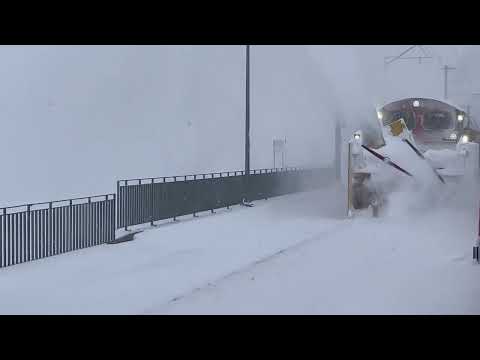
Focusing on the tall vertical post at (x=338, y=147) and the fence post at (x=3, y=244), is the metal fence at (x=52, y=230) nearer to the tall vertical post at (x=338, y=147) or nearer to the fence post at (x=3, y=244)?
the fence post at (x=3, y=244)

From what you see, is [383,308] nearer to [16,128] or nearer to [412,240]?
[412,240]

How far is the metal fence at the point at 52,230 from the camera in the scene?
11078 millimetres

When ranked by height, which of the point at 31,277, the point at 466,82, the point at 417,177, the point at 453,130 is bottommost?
the point at 31,277

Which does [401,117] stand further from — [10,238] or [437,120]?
[10,238]

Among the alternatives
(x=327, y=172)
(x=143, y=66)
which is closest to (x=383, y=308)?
(x=327, y=172)

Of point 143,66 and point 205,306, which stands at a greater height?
point 143,66

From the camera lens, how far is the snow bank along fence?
15414 millimetres

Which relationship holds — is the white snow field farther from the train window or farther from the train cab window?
the train cab window

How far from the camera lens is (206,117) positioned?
62.4 meters

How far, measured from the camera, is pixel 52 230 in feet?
39.5

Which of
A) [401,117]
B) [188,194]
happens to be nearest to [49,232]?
[188,194]

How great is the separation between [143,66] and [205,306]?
61.0m

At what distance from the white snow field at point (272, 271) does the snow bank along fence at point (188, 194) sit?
0.69m

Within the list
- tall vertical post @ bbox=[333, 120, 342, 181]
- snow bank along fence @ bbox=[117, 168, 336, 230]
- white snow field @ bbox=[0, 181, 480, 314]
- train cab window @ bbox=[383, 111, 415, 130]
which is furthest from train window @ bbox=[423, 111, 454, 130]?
tall vertical post @ bbox=[333, 120, 342, 181]
